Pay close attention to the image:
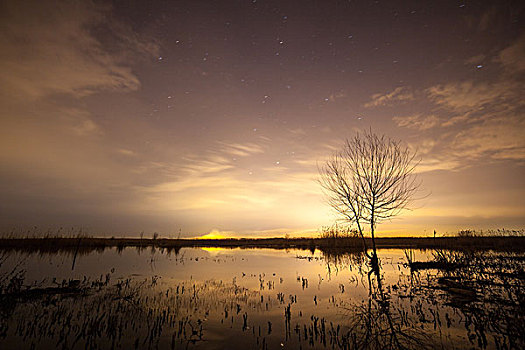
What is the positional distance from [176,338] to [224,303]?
121 inches

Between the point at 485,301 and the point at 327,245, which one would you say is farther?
the point at 327,245

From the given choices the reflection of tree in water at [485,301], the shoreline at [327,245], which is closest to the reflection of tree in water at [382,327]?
the reflection of tree in water at [485,301]

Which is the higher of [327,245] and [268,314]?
[327,245]

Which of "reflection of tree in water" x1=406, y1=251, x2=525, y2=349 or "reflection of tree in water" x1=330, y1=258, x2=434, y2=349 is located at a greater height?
"reflection of tree in water" x1=406, y1=251, x2=525, y2=349

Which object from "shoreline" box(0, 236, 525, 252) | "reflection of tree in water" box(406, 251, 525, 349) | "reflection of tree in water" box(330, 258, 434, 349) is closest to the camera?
"reflection of tree in water" box(330, 258, 434, 349)

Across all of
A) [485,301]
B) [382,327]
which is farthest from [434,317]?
[485,301]

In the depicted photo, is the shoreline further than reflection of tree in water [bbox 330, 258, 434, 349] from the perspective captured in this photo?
Yes

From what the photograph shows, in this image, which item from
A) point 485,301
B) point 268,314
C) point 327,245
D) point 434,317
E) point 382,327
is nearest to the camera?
point 382,327

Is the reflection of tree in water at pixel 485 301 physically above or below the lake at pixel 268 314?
above

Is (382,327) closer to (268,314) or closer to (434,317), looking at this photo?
(434,317)

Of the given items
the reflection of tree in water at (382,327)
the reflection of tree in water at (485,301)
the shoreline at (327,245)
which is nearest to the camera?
the reflection of tree in water at (382,327)

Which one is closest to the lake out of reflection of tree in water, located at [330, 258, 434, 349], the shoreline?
reflection of tree in water, located at [330, 258, 434, 349]

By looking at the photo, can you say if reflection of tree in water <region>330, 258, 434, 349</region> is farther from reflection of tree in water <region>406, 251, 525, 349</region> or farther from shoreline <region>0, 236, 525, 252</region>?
shoreline <region>0, 236, 525, 252</region>

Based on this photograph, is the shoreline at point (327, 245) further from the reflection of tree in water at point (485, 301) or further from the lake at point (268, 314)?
the reflection of tree in water at point (485, 301)
